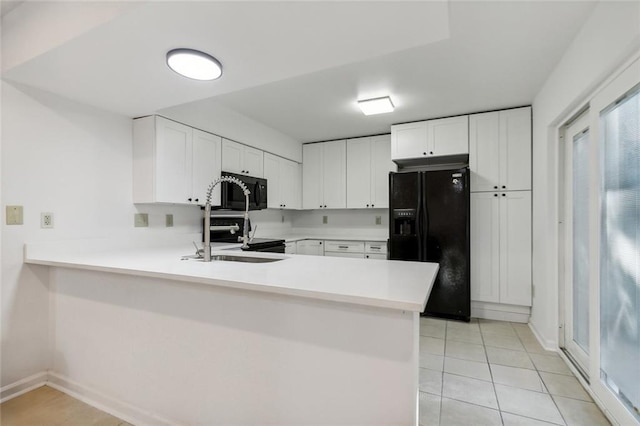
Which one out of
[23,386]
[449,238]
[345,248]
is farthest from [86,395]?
[449,238]

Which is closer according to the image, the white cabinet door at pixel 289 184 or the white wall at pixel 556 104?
the white wall at pixel 556 104

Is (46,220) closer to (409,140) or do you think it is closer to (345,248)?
(345,248)

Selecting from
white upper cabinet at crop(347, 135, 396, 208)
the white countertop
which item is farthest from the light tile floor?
white upper cabinet at crop(347, 135, 396, 208)

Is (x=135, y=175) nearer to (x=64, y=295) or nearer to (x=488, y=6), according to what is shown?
(x=64, y=295)

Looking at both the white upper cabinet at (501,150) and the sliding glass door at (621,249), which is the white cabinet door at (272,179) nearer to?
the white upper cabinet at (501,150)

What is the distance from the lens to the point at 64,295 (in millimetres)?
2059

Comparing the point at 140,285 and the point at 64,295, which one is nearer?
the point at 140,285

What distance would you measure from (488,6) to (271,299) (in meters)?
1.98

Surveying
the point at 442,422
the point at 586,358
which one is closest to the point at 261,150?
the point at 442,422

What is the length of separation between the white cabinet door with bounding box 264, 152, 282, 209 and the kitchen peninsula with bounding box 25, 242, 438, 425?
2203 mm

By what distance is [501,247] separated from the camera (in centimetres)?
326

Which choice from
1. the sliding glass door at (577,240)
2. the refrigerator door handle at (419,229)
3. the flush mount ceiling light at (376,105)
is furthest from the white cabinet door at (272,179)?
the sliding glass door at (577,240)

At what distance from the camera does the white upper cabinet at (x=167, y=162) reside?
2.57 metres

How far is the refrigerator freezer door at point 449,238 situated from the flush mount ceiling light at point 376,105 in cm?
87
